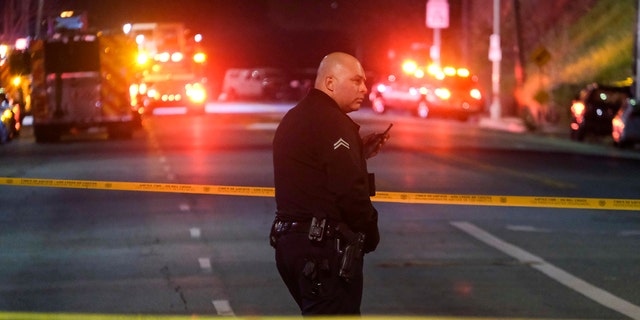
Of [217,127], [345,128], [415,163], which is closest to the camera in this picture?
[345,128]

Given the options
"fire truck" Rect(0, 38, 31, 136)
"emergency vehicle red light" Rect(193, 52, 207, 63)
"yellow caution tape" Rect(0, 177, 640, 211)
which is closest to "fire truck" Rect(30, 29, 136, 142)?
"fire truck" Rect(0, 38, 31, 136)

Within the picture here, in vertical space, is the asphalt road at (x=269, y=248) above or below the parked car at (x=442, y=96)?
above

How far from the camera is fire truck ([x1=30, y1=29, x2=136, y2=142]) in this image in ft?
117

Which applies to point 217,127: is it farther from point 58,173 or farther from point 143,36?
point 58,173

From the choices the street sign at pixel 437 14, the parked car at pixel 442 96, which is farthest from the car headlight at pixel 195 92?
the street sign at pixel 437 14

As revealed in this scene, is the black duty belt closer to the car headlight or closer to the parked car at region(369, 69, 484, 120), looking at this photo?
the parked car at region(369, 69, 484, 120)

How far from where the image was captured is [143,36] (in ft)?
163

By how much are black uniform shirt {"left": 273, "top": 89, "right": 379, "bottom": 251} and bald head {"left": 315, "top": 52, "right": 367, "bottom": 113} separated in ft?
0.14

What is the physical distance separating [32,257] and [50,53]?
23059 millimetres

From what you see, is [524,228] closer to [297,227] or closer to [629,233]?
[629,233]

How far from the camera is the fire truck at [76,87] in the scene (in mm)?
35781

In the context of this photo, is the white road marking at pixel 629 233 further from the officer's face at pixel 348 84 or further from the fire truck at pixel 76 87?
the fire truck at pixel 76 87

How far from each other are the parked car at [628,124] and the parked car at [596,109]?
2592 millimetres

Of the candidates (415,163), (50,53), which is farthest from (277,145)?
(50,53)
